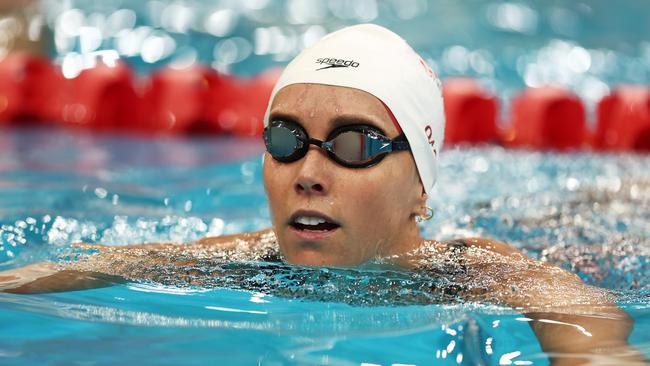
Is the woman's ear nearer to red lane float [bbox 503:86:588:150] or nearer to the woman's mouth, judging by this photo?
the woman's mouth

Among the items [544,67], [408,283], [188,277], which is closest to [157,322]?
[188,277]

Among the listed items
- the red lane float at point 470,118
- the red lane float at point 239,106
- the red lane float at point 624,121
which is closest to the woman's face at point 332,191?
the red lane float at point 470,118

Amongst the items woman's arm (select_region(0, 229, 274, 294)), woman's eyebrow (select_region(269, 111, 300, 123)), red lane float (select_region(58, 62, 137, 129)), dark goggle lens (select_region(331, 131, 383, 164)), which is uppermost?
red lane float (select_region(58, 62, 137, 129))

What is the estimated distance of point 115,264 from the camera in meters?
2.44

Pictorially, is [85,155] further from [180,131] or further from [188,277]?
[188,277]

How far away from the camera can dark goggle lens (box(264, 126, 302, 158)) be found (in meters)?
2.20

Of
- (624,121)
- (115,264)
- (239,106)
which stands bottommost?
(115,264)

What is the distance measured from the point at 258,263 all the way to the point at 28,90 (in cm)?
538

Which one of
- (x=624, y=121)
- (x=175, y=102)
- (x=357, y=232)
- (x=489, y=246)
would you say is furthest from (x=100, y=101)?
(x=357, y=232)

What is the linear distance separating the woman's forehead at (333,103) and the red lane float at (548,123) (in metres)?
4.43

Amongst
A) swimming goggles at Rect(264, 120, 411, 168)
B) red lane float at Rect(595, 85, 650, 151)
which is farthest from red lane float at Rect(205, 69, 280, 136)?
swimming goggles at Rect(264, 120, 411, 168)

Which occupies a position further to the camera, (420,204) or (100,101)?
Answer: (100,101)

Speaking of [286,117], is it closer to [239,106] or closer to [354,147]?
[354,147]

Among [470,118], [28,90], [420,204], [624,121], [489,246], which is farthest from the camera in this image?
[28,90]
